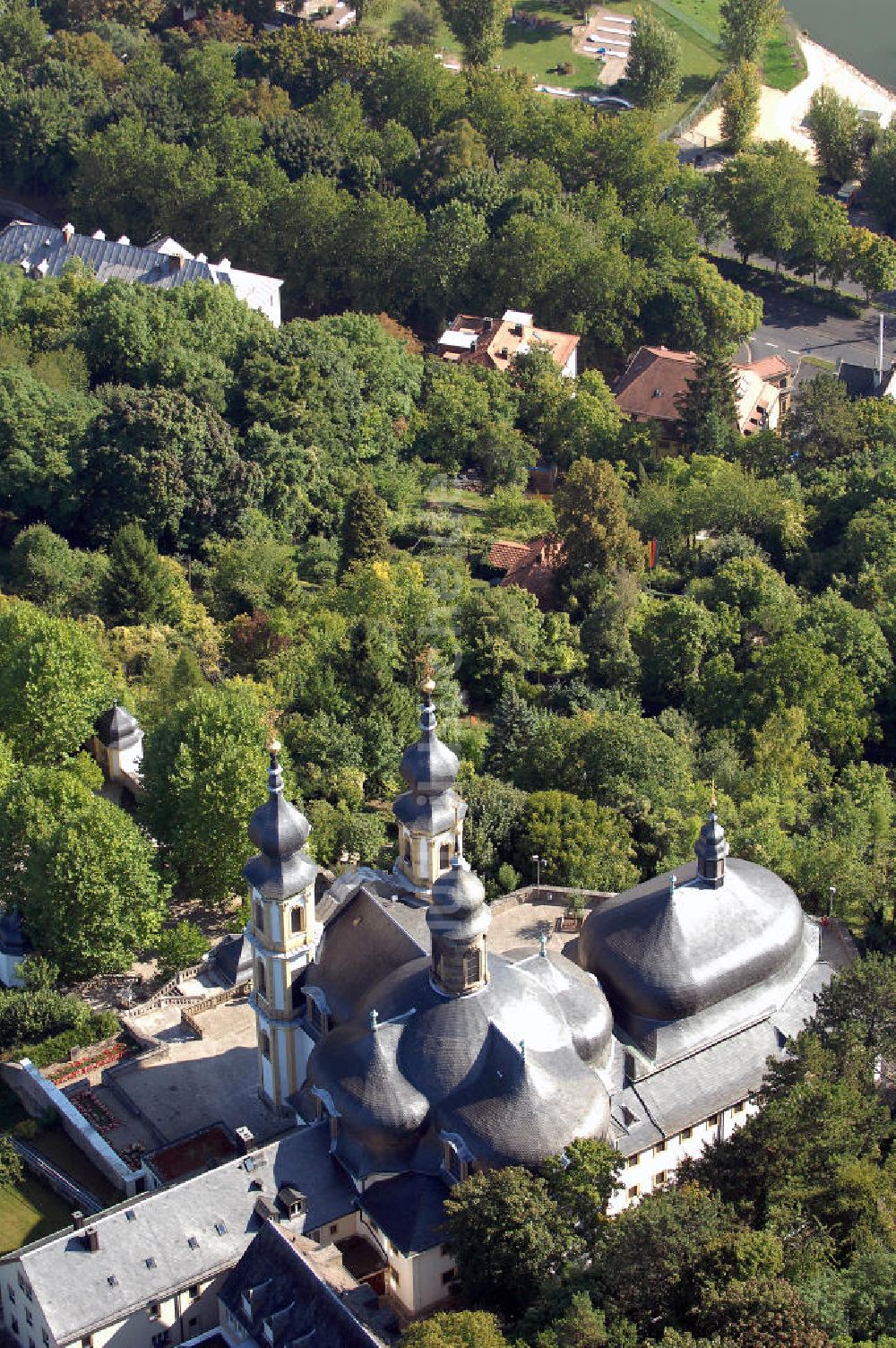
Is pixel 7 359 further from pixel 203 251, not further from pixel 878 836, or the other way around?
pixel 878 836

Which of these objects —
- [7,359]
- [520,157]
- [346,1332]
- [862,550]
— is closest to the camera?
[346,1332]

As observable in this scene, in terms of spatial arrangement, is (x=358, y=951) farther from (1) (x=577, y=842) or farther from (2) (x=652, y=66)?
(2) (x=652, y=66)

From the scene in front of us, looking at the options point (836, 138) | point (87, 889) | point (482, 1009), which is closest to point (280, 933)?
point (482, 1009)

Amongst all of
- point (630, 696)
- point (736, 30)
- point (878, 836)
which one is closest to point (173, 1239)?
point (878, 836)

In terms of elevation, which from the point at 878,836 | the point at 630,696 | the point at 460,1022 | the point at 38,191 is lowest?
the point at 38,191

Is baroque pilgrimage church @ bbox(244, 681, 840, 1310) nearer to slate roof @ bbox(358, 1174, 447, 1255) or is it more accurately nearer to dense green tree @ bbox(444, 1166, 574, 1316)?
slate roof @ bbox(358, 1174, 447, 1255)

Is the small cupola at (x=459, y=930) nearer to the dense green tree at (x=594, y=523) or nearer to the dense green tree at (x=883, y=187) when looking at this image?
the dense green tree at (x=594, y=523)
